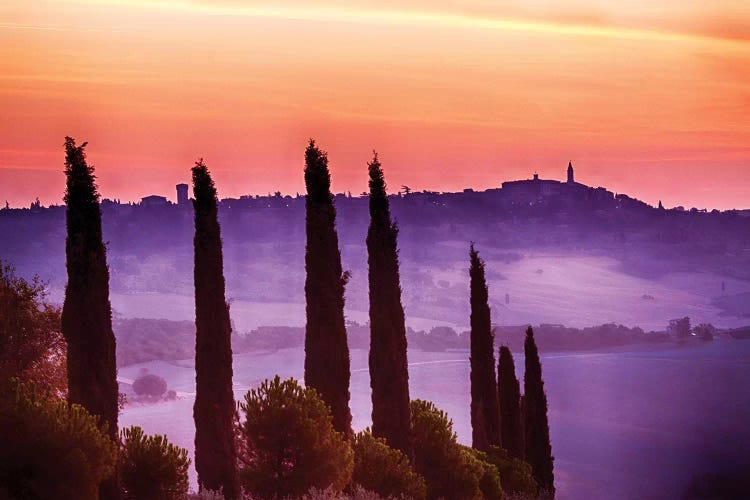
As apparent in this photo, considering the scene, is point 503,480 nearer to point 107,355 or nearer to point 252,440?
point 252,440

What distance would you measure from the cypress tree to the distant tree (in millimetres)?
10749

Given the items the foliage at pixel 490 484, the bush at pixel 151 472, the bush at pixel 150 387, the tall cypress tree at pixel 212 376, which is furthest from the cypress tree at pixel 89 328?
the bush at pixel 150 387

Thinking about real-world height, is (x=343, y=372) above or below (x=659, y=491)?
above

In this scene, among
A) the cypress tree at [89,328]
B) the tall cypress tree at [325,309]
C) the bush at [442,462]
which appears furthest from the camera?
the bush at [442,462]

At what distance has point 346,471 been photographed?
2909cm

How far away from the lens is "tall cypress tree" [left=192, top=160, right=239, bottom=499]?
102 ft

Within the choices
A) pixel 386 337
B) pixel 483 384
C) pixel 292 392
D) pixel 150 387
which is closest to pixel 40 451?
pixel 292 392

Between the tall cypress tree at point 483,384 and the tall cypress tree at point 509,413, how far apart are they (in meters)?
2.24

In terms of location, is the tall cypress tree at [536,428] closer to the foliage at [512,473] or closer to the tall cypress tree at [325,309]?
the foliage at [512,473]

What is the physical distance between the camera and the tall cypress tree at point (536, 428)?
1999 inches

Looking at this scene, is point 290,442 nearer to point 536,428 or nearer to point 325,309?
point 325,309

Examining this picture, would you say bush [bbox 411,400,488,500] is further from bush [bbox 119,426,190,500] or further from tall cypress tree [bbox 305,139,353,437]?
bush [bbox 119,426,190,500]

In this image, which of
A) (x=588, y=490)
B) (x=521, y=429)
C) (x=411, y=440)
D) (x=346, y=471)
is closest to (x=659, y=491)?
(x=588, y=490)

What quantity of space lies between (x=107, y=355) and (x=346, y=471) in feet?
21.7
